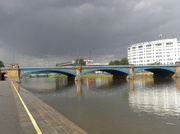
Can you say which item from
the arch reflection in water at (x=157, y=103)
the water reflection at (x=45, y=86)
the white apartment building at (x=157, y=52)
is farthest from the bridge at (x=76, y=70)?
the white apartment building at (x=157, y=52)

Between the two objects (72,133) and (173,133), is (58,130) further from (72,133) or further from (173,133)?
(173,133)

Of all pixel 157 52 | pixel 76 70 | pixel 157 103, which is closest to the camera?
pixel 157 103

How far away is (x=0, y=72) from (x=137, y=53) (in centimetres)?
14465

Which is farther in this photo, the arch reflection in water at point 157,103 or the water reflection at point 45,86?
the water reflection at point 45,86

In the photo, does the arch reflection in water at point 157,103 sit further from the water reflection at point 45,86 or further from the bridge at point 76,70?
the bridge at point 76,70

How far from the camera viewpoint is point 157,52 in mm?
171375

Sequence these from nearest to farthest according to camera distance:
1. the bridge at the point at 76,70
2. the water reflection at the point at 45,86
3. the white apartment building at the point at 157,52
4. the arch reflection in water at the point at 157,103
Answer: the arch reflection in water at the point at 157,103, the water reflection at the point at 45,86, the bridge at the point at 76,70, the white apartment building at the point at 157,52

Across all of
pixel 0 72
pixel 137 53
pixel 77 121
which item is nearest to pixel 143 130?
pixel 77 121

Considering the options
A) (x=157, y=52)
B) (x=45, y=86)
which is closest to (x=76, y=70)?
(x=45, y=86)

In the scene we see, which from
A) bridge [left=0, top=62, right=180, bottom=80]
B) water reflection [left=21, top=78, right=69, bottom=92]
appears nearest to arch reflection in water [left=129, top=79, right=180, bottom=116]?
water reflection [left=21, top=78, right=69, bottom=92]

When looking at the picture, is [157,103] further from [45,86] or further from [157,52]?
[157,52]

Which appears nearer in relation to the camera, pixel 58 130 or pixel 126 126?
pixel 58 130

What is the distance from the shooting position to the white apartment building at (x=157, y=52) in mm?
162375

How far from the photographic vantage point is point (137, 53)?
187625mm
